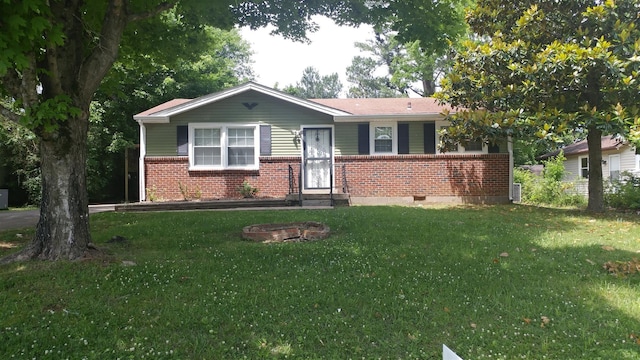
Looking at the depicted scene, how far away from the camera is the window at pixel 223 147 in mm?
12914

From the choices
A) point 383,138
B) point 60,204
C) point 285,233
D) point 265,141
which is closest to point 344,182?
point 383,138

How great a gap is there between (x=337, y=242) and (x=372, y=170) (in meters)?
6.87

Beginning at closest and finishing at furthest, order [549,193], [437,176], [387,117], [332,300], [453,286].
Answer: [332,300]
[453,286]
[387,117]
[437,176]
[549,193]

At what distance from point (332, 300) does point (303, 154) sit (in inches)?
370

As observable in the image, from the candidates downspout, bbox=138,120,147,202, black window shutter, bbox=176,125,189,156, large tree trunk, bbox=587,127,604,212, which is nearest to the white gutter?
large tree trunk, bbox=587,127,604,212

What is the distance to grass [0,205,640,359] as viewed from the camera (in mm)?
3020

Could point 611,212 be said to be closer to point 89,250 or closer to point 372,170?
point 372,170

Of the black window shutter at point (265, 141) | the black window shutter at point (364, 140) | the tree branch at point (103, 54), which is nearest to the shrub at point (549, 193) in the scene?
the black window shutter at point (364, 140)

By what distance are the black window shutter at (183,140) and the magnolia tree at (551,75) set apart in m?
8.02

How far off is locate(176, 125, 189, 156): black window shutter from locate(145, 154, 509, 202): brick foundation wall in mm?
208

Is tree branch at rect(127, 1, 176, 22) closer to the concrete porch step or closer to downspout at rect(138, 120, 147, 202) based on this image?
the concrete porch step

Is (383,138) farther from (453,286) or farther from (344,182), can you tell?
(453,286)

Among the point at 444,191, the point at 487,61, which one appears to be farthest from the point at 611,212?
the point at 487,61

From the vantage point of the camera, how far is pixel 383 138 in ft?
42.8
